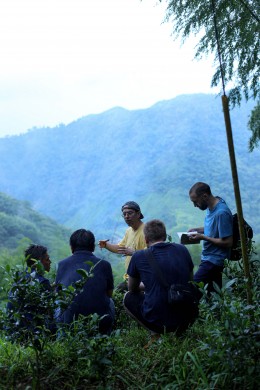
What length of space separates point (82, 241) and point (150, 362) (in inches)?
44.8

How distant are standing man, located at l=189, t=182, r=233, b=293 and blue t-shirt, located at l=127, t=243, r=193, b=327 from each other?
855 millimetres

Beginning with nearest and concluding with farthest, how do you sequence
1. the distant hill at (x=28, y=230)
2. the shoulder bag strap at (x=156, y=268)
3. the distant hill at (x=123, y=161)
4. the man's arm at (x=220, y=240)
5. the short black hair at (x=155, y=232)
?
1. the shoulder bag strap at (x=156, y=268)
2. the short black hair at (x=155, y=232)
3. the man's arm at (x=220, y=240)
4. the distant hill at (x=28, y=230)
5. the distant hill at (x=123, y=161)

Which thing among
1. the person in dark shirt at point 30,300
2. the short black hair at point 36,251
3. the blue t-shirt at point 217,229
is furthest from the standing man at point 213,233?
the person in dark shirt at point 30,300

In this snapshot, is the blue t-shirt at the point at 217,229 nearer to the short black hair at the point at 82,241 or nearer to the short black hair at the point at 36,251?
the short black hair at the point at 82,241

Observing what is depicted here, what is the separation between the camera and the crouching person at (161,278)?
3.60 meters

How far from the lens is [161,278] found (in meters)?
3.58

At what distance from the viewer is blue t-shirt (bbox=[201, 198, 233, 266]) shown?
4.47 meters

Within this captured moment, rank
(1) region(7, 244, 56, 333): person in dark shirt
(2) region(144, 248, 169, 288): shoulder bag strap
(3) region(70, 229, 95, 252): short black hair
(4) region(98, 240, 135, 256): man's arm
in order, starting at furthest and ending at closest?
(4) region(98, 240, 135, 256): man's arm < (3) region(70, 229, 95, 252): short black hair < (2) region(144, 248, 169, 288): shoulder bag strap < (1) region(7, 244, 56, 333): person in dark shirt

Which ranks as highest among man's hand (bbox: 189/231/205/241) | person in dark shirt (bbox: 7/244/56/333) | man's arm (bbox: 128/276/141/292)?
man's hand (bbox: 189/231/205/241)

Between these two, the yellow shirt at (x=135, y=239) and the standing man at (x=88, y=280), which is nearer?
the standing man at (x=88, y=280)

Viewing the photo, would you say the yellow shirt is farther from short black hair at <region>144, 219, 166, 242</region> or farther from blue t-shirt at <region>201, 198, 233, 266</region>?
short black hair at <region>144, 219, 166, 242</region>

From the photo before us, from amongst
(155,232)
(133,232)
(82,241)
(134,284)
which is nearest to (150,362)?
(134,284)

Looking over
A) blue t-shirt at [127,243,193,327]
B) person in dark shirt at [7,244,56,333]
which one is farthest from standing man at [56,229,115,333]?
person in dark shirt at [7,244,56,333]

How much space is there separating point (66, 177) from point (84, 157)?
8.10 metres
